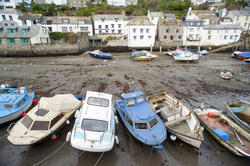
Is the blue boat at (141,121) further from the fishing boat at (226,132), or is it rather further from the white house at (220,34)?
the white house at (220,34)

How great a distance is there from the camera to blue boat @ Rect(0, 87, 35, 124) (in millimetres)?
10002

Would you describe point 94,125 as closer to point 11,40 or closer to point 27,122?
point 27,122

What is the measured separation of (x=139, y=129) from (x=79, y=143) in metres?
3.65

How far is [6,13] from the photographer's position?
4006 centimetres

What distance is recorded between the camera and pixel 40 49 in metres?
30.8

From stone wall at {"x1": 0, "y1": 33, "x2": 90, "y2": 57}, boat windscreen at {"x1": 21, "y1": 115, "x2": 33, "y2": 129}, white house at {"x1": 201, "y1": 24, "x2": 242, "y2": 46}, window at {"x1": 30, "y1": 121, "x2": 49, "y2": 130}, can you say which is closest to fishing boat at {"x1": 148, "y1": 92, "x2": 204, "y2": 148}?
window at {"x1": 30, "y1": 121, "x2": 49, "y2": 130}

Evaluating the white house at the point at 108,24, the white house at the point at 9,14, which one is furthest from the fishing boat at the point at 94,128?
the white house at the point at 9,14

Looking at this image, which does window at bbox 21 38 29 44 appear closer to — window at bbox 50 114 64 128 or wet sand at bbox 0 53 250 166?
wet sand at bbox 0 53 250 166

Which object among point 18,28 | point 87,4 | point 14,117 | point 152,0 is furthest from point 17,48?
point 152,0

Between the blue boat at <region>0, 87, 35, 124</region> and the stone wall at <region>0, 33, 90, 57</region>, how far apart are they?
2149 cm

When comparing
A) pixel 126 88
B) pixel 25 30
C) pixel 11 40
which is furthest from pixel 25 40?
pixel 126 88

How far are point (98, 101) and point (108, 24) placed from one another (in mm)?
37082

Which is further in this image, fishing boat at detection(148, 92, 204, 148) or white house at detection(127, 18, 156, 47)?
white house at detection(127, 18, 156, 47)

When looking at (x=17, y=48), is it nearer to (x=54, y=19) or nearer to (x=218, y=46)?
(x=54, y=19)
